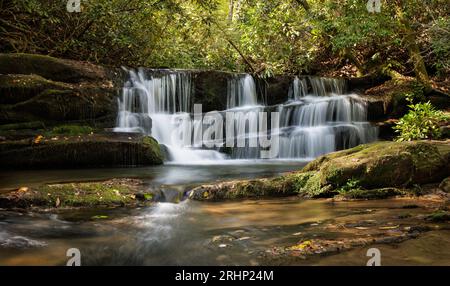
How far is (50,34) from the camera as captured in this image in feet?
37.9

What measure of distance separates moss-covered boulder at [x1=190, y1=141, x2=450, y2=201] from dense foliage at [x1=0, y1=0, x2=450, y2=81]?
171 inches

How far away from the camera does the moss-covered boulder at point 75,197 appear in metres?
4.71

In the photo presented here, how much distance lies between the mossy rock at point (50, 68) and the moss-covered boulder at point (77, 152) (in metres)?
1.90

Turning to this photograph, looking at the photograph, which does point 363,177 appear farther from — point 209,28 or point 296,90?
point 296,90

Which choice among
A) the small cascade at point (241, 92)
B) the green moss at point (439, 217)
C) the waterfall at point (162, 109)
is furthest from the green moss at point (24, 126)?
the green moss at point (439, 217)

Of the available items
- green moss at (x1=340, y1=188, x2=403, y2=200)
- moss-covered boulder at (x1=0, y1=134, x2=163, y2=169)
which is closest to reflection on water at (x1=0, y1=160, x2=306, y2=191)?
moss-covered boulder at (x1=0, y1=134, x2=163, y2=169)

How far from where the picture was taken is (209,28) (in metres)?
11.1

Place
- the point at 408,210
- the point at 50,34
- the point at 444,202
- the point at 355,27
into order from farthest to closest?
the point at 50,34 < the point at 355,27 < the point at 444,202 < the point at 408,210

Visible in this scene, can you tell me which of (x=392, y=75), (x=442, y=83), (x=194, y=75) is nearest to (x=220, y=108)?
(x=194, y=75)

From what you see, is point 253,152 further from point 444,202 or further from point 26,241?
point 26,241

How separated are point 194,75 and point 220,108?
1.28 m

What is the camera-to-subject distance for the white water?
34.2 ft

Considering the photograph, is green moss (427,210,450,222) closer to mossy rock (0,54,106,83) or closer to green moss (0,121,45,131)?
green moss (0,121,45,131)

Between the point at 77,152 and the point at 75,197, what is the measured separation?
11.8ft
